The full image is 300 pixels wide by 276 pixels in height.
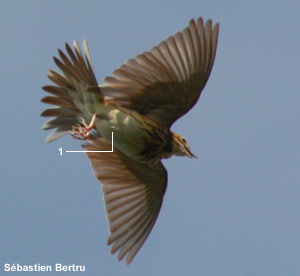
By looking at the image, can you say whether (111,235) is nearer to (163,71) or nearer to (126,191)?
(126,191)

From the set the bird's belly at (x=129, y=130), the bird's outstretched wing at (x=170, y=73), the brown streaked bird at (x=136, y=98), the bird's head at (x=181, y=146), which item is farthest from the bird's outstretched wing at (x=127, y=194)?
the bird's outstretched wing at (x=170, y=73)

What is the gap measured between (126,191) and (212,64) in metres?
1.95

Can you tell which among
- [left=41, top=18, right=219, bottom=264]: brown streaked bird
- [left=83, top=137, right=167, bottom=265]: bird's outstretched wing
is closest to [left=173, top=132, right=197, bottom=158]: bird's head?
[left=41, top=18, right=219, bottom=264]: brown streaked bird

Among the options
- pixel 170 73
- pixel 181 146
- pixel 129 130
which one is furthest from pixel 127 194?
pixel 170 73

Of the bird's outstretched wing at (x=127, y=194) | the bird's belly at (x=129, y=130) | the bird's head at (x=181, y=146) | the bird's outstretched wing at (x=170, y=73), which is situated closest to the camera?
the bird's outstretched wing at (x=170, y=73)

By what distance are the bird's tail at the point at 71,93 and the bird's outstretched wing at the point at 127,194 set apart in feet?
2.16

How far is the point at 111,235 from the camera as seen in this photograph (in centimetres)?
1115

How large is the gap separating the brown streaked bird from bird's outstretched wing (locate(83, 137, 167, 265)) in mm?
13

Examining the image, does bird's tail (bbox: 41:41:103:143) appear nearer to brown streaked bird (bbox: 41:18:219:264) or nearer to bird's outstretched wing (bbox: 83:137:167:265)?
brown streaked bird (bbox: 41:18:219:264)

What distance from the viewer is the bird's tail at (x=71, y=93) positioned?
10.2 m

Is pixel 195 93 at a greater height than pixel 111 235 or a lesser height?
greater

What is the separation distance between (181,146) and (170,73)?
873 millimetres

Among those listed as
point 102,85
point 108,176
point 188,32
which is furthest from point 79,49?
point 108,176

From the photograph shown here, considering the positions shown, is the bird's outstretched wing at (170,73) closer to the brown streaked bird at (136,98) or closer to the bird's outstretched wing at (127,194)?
the brown streaked bird at (136,98)
